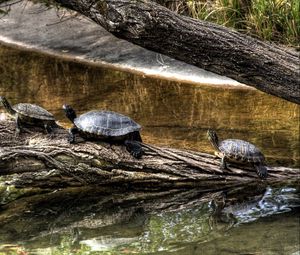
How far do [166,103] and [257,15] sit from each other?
8.67 feet

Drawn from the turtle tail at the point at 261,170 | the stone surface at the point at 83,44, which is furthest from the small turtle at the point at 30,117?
the stone surface at the point at 83,44

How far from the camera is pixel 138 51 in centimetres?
1006

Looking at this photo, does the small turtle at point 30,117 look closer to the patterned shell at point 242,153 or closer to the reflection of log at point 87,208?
the reflection of log at point 87,208

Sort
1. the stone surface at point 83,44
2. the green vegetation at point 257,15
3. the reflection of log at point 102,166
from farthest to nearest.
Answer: the green vegetation at point 257,15 → the stone surface at point 83,44 → the reflection of log at point 102,166

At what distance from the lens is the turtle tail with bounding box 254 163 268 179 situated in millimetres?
5527

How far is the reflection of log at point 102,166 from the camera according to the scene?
17.6 ft

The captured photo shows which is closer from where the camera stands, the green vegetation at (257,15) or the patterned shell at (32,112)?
the patterned shell at (32,112)

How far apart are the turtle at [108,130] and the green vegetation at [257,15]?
4631 mm

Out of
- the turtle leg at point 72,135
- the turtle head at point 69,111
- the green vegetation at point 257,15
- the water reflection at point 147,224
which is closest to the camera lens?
the water reflection at point 147,224

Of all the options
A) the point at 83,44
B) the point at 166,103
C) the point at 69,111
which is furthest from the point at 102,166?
the point at 83,44

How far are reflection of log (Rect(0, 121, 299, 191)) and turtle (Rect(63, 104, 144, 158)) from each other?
2.7 inches

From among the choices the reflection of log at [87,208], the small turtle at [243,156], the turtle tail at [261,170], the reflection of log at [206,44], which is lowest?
the reflection of log at [87,208]

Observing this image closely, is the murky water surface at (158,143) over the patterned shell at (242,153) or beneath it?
beneath

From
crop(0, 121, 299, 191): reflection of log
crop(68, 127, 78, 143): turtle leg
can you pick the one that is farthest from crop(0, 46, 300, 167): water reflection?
crop(68, 127, 78, 143): turtle leg
